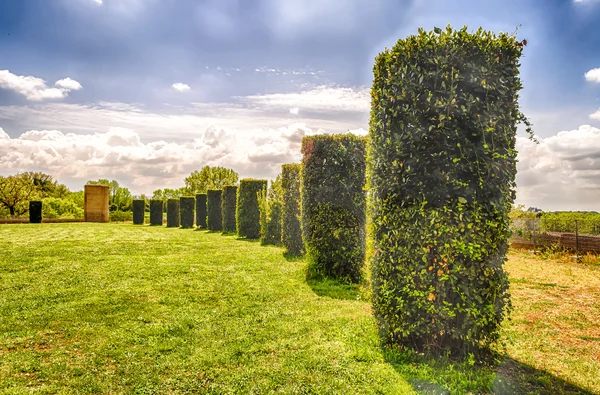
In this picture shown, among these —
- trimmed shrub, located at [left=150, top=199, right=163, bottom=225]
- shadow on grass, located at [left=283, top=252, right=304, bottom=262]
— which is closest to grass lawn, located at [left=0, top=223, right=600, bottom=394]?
shadow on grass, located at [left=283, top=252, right=304, bottom=262]

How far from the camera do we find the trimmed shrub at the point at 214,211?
2544 centimetres

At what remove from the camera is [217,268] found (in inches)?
394

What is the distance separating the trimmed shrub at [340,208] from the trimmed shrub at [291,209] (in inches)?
168

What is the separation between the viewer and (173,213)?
3047 cm

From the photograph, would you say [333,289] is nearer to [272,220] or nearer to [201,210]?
[272,220]

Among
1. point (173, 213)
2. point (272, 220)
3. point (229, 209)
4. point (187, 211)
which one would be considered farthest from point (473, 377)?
point (173, 213)

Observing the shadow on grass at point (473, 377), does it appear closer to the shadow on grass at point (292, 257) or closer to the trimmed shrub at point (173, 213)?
the shadow on grass at point (292, 257)

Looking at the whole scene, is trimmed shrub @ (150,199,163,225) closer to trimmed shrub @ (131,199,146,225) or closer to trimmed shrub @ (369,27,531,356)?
trimmed shrub @ (131,199,146,225)

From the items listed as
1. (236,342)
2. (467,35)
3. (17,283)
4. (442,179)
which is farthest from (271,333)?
(17,283)

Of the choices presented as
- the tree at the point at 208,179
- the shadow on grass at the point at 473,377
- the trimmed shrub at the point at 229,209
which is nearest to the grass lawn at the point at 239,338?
the shadow on grass at the point at 473,377

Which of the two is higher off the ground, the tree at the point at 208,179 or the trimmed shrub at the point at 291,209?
the tree at the point at 208,179

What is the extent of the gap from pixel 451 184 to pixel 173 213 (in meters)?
28.9

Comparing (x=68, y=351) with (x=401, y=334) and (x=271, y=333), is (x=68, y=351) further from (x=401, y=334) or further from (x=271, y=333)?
(x=401, y=334)

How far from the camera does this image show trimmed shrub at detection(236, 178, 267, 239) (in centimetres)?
1950
